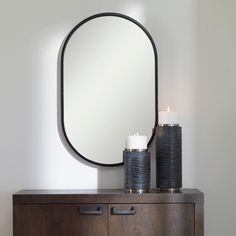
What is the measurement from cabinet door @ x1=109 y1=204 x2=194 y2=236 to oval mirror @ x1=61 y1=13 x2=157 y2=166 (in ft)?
0.91

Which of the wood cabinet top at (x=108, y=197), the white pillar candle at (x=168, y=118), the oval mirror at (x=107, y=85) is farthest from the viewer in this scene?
the oval mirror at (x=107, y=85)

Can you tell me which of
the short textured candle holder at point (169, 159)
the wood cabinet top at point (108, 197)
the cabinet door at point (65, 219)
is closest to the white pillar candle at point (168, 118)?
the short textured candle holder at point (169, 159)

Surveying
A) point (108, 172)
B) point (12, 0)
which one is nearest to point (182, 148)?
point (108, 172)

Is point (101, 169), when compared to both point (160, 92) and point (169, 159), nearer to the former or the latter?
point (169, 159)

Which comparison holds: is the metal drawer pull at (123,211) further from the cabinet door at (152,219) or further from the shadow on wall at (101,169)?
the shadow on wall at (101,169)

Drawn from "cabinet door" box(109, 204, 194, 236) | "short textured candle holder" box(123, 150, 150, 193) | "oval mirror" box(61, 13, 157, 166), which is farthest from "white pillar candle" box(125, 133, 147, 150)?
"cabinet door" box(109, 204, 194, 236)

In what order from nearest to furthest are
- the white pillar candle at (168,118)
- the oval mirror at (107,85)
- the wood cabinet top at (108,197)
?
the wood cabinet top at (108,197) → the white pillar candle at (168,118) → the oval mirror at (107,85)

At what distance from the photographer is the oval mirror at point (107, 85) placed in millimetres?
1892

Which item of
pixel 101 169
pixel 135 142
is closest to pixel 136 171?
pixel 135 142

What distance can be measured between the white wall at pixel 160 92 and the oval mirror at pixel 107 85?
6cm

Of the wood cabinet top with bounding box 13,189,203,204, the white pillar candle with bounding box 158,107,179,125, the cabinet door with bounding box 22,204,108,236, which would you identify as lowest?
the cabinet door with bounding box 22,204,108,236

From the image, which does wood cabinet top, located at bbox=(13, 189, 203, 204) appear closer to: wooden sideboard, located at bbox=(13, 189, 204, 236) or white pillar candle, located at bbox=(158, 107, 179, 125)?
wooden sideboard, located at bbox=(13, 189, 204, 236)

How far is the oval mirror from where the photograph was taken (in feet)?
6.21

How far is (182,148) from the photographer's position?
1904 millimetres
